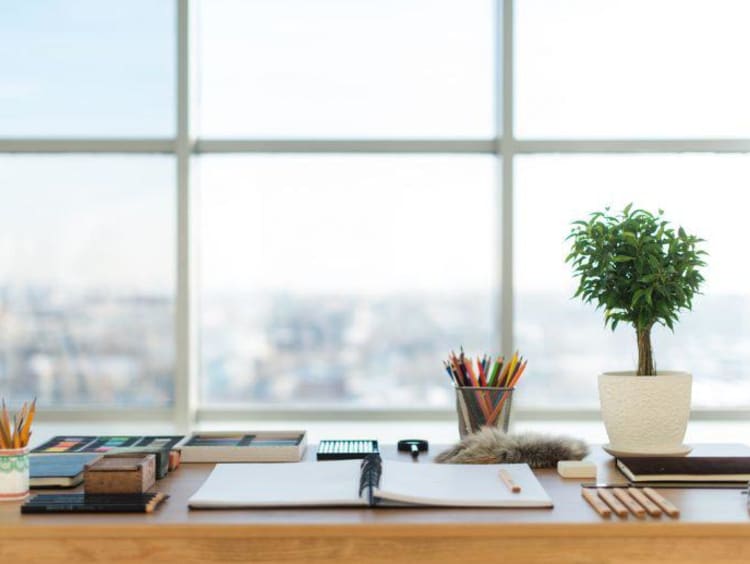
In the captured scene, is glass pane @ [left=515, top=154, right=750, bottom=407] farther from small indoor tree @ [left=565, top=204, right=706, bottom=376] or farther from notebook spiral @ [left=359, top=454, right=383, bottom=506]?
notebook spiral @ [left=359, top=454, right=383, bottom=506]

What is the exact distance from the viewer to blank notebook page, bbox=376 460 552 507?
1.32m

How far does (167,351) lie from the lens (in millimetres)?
2717

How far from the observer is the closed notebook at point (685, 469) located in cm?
150

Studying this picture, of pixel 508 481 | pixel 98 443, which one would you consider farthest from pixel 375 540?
pixel 98 443

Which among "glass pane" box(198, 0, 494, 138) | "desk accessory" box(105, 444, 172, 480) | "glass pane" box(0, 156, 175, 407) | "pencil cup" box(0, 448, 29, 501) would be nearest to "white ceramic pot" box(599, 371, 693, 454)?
"desk accessory" box(105, 444, 172, 480)

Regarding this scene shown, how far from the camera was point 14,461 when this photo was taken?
1.39 meters

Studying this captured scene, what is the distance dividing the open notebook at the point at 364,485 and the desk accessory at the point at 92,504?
70 mm

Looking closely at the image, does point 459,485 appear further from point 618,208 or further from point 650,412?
point 618,208

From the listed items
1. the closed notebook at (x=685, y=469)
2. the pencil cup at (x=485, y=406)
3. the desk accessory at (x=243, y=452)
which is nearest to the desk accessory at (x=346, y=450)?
the desk accessory at (x=243, y=452)

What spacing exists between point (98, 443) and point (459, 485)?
0.77 m

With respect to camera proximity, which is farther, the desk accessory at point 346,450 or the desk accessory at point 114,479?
the desk accessory at point 346,450

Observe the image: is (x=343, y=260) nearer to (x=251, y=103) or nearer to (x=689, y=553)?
(x=251, y=103)

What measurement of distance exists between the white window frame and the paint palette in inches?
34.3

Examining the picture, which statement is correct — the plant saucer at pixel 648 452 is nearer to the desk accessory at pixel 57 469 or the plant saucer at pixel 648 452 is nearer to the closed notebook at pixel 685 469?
the closed notebook at pixel 685 469
